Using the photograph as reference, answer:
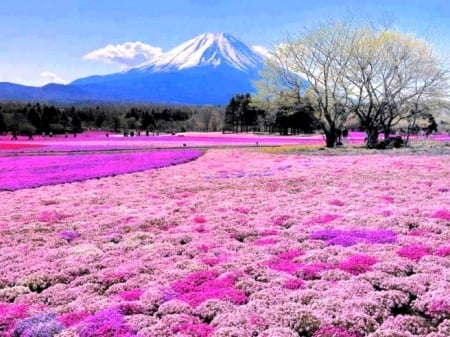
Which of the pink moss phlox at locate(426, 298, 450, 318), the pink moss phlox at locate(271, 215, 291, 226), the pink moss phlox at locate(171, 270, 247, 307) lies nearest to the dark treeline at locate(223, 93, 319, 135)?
the pink moss phlox at locate(271, 215, 291, 226)

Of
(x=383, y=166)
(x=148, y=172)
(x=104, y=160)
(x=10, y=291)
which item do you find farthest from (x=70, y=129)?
(x=10, y=291)

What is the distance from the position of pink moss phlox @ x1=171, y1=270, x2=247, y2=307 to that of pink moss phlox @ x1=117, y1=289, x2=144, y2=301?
75 cm

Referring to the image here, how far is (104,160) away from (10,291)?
3413 centimetres

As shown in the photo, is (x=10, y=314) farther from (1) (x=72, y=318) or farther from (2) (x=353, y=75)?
(2) (x=353, y=75)

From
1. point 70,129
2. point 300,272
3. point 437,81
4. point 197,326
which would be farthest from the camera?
point 70,129

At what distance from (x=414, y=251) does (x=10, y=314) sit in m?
9.49

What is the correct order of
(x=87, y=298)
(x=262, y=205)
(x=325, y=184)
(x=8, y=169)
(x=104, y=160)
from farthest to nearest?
(x=104, y=160), (x=8, y=169), (x=325, y=184), (x=262, y=205), (x=87, y=298)

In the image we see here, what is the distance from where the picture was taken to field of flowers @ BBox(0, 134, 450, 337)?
8531mm

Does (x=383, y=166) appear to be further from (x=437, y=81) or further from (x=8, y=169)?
(x=437, y=81)

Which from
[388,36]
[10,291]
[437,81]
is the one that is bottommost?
[10,291]

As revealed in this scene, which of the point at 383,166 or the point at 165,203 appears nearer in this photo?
the point at 165,203

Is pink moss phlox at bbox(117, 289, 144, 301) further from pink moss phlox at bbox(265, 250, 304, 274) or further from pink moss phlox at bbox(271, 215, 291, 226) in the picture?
pink moss phlox at bbox(271, 215, 291, 226)

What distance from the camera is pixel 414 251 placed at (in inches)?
484

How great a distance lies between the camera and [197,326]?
27.6 ft
